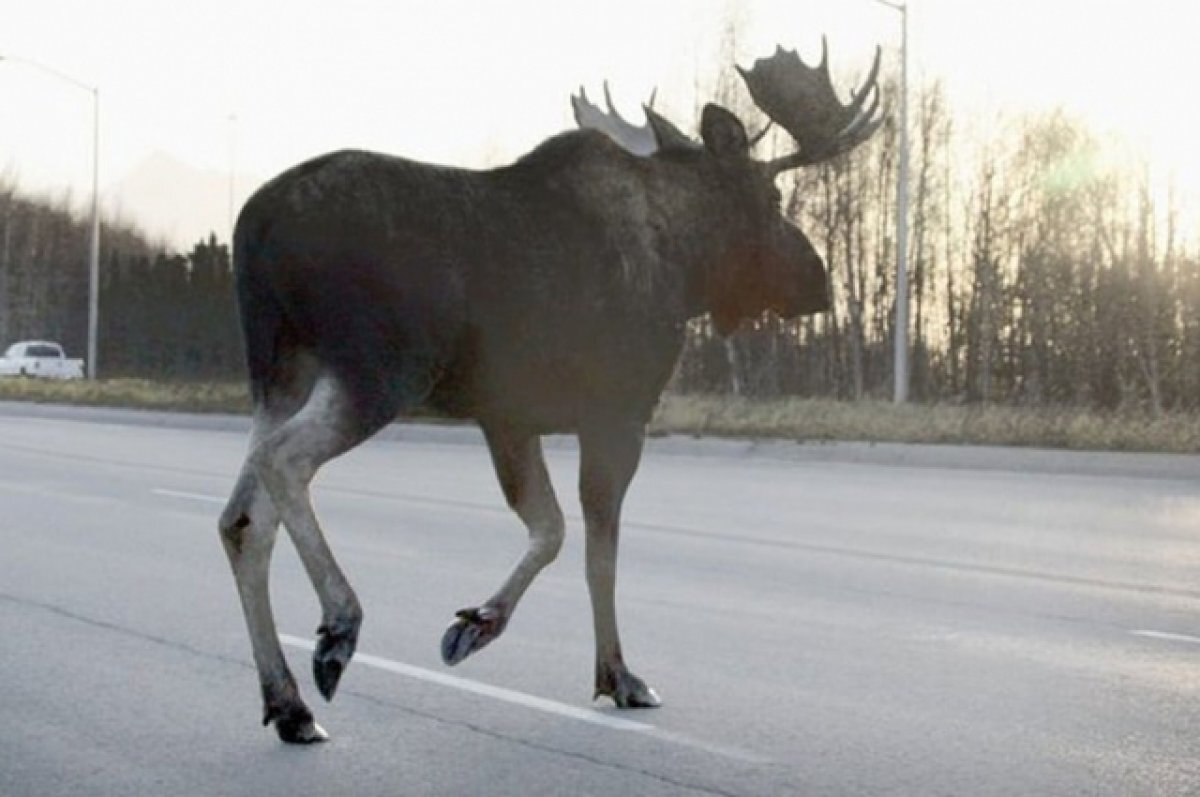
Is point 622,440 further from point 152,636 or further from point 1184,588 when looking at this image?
point 1184,588

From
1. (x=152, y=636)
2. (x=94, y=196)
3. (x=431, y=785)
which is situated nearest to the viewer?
(x=431, y=785)

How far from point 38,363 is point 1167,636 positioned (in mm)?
60438

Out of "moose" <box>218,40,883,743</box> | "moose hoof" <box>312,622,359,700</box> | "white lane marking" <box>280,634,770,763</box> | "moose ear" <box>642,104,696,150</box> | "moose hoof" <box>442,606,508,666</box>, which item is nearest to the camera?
"moose hoof" <box>312,622,359,700</box>

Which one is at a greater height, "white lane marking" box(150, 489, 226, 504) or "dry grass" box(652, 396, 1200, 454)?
"dry grass" box(652, 396, 1200, 454)

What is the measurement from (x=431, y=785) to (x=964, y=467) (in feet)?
55.1

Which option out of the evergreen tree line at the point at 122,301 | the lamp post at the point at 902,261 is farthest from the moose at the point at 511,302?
the evergreen tree line at the point at 122,301

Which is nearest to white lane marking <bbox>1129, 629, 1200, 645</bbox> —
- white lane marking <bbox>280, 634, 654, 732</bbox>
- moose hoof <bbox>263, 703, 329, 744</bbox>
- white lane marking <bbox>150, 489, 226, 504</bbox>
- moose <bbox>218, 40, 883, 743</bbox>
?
moose <bbox>218, 40, 883, 743</bbox>

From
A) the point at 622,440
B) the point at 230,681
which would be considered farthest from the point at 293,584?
the point at 622,440

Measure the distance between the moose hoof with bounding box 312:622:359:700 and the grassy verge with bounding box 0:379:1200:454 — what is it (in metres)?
18.5

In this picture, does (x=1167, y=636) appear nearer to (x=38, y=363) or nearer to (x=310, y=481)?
(x=310, y=481)

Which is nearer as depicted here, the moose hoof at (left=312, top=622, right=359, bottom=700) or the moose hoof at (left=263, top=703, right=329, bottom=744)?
the moose hoof at (left=312, top=622, right=359, bottom=700)

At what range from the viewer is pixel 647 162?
6406 mm

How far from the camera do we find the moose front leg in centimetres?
615

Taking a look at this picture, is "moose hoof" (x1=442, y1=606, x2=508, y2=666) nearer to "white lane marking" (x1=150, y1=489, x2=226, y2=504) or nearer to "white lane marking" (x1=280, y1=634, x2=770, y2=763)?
"white lane marking" (x1=280, y1=634, x2=770, y2=763)
